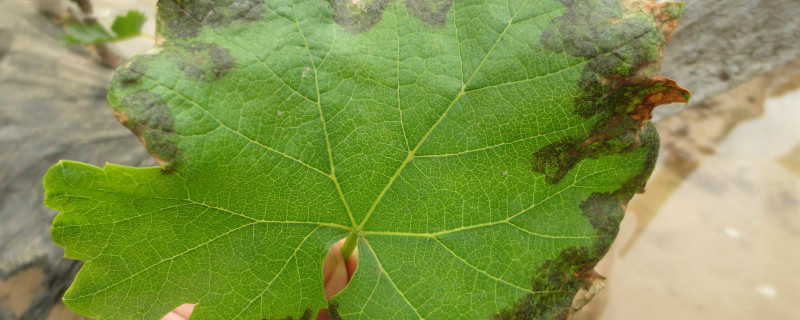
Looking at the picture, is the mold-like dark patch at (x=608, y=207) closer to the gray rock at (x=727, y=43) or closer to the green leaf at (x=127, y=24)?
the gray rock at (x=727, y=43)

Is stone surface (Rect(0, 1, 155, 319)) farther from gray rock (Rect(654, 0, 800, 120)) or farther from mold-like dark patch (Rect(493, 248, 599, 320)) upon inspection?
gray rock (Rect(654, 0, 800, 120))

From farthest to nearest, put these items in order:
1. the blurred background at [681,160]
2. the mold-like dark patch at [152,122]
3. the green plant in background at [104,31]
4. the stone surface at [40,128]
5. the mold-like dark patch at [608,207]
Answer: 1. the green plant in background at [104,31]
2. the blurred background at [681,160]
3. the stone surface at [40,128]
4. the mold-like dark patch at [608,207]
5. the mold-like dark patch at [152,122]

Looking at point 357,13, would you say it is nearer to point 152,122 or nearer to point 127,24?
point 152,122

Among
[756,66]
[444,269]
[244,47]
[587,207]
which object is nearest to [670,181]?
[756,66]

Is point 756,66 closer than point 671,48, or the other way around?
point 671,48

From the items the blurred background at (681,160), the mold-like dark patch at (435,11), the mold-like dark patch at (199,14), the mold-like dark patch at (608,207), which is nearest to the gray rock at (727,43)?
the blurred background at (681,160)

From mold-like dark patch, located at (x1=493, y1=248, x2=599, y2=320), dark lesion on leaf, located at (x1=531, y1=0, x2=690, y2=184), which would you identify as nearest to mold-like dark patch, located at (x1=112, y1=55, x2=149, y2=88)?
dark lesion on leaf, located at (x1=531, y1=0, x2=690, y2=184)

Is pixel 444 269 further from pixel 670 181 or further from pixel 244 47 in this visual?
pixel 670 181

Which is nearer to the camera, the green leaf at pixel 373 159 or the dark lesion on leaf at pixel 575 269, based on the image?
the green leaf at pixel 373 159
